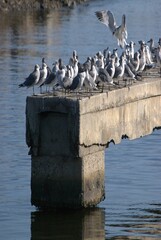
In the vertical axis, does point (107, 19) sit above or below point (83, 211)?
above

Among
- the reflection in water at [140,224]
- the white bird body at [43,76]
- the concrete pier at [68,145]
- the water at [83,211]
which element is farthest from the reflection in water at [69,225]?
the white bird body at [43,76]

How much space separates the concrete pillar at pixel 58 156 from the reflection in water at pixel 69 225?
0.21 meters

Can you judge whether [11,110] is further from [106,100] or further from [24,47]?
[24,47]

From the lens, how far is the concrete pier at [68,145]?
71.1 ft

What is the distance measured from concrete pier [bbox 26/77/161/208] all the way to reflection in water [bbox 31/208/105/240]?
20cm

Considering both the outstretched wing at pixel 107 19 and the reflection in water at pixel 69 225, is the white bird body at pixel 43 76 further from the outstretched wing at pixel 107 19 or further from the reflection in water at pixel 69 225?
the outstretched wing at pixel 107 19

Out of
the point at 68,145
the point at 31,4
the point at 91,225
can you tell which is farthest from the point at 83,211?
the point at 31,4

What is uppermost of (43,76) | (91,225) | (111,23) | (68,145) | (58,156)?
(111,23)

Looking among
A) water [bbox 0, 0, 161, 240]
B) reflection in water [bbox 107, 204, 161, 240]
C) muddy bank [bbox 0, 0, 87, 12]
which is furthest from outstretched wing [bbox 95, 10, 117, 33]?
muddy bank [bbox 0, 0, 87, 12]

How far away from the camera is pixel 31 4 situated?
79.7m

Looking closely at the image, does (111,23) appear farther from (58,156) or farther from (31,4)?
(31,4)

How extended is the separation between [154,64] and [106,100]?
652cm

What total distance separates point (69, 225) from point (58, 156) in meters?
1.33

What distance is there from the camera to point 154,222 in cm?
2252
